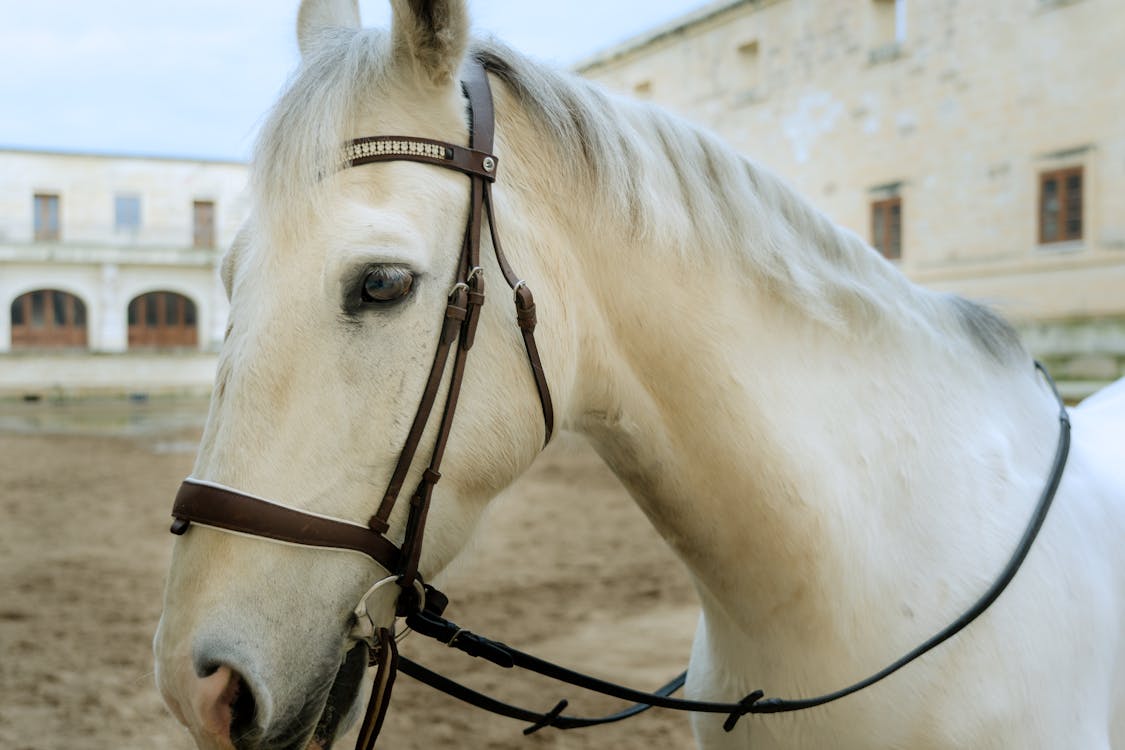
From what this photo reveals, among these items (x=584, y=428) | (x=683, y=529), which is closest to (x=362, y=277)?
(x=584, y=428)

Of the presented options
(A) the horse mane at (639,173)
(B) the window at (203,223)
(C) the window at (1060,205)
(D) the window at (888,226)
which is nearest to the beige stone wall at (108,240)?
(B) the window at (203,223)

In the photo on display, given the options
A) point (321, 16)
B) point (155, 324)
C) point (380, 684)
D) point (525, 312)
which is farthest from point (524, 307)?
point (155, 324)

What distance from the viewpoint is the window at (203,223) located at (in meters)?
35.1

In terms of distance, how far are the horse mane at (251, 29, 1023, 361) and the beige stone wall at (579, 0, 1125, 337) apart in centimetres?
1103

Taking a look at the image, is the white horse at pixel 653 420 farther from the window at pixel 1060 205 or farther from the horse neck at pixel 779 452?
the window at pixel 1060 205

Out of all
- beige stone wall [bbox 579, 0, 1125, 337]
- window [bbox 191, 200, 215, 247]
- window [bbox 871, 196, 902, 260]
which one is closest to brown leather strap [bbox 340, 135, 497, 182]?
beige stone wall [bbox 579, 0, 1125, 337]

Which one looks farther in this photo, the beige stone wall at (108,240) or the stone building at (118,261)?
the beige stone wall at (108,240)

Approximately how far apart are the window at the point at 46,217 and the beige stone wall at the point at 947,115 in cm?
2589

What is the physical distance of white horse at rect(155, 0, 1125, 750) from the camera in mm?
1153

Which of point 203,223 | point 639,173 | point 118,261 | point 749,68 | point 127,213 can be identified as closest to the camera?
point 639,173

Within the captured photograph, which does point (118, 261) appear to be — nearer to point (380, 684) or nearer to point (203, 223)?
point (203, 223)

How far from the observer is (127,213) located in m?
34.2

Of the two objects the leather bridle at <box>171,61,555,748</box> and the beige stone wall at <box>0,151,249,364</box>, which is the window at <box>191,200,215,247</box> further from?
the leather bridle at <box>171,61,555,748</box>

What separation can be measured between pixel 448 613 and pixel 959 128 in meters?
13.7
